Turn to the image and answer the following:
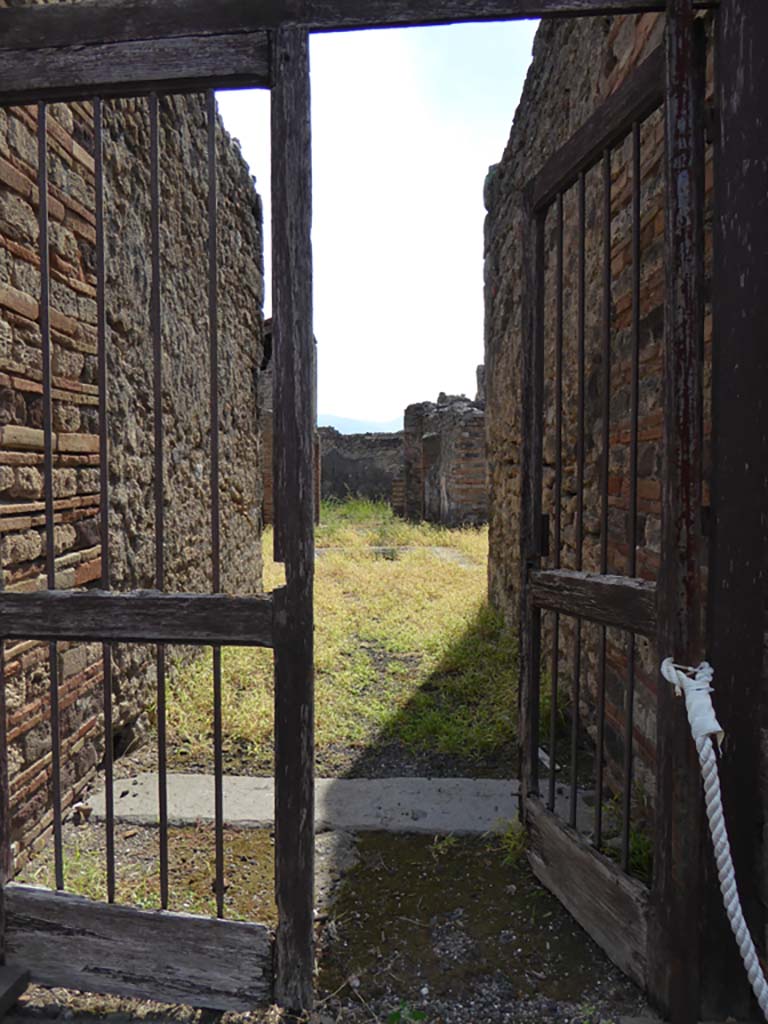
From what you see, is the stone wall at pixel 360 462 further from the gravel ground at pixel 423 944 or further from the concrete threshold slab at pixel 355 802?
the gravel ground at pixel 423 944

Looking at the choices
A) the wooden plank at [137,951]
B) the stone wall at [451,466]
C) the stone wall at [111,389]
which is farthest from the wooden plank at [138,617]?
the stone wall at [451,466]

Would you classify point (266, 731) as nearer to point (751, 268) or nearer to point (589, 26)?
point (751, 268)

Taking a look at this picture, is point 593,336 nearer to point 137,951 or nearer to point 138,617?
point 138,617

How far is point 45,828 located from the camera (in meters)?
2.58

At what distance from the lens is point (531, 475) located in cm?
250

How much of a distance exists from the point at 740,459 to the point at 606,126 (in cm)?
106

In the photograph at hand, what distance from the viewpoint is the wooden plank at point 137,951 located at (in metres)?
1.78

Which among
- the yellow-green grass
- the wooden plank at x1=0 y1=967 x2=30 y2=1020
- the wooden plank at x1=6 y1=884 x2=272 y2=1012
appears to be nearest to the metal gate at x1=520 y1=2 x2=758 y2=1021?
the yellow-green grass

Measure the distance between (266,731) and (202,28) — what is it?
118 inches

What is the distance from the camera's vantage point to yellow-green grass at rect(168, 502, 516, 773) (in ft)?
11.7

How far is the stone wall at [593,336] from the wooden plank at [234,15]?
1.99 feet

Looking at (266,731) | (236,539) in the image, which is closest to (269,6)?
(266,731)

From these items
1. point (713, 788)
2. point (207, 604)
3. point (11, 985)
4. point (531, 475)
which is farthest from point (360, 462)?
point (713, 788)

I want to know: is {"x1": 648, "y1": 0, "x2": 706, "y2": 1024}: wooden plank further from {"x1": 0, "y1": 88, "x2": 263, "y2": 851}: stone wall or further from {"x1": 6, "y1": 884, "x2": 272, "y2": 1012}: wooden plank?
{"x1": 0, "y1": 88, "x2": 263, "y2": 851}: stone wall
